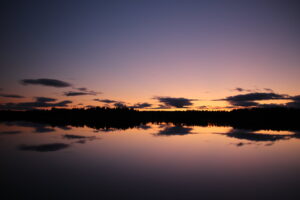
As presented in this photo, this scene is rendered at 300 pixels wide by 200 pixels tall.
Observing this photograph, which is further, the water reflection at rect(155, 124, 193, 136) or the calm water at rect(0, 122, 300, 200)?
the water reflection at rect(155, 124, 193, 136)

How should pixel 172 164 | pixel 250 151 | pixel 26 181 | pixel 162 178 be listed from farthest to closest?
pixel 250 151
pixel 172 164
pixel 162 178
pixel 26 181

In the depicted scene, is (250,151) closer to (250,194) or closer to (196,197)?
(250,194)

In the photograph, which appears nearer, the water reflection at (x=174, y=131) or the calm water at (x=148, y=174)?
the calm water at (x=148, y=174)

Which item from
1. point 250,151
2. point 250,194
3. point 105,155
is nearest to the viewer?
point 250,194

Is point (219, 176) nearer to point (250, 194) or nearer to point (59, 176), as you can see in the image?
point (250, 194)

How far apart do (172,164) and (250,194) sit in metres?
6.79

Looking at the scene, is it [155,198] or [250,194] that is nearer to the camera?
[155,198]

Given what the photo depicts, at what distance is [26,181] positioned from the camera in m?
12.5

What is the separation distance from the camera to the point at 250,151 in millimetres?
22047

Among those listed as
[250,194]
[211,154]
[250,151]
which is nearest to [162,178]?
[250,194]

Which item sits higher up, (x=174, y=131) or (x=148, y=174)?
(x=174, y=131)

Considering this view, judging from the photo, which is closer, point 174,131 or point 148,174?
point 148,174

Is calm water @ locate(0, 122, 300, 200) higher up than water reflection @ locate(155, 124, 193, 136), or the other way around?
water reflection @ locate(155, 124, 193, 136)

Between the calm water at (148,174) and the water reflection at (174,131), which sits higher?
the water reflection at (174,131)
